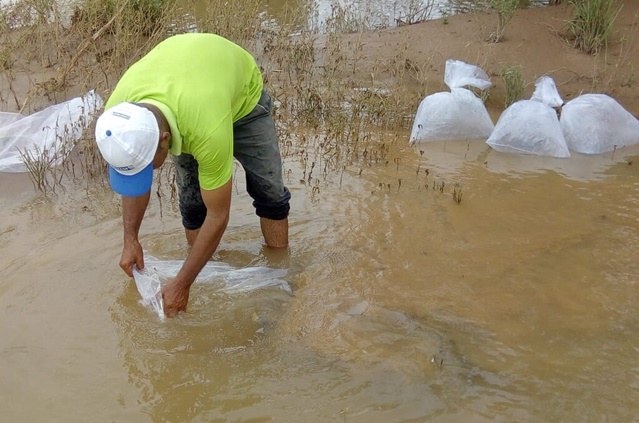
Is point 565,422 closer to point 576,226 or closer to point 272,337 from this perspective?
point 272,337

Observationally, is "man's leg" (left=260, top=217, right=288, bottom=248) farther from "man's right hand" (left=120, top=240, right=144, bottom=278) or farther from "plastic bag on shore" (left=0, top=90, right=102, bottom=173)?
"plastic bag on shore" (left=0, top=90, right=102, bottom=173)

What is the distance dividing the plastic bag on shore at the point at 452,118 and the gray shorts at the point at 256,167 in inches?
71.6

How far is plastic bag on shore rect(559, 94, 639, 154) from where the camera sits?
4.42 m

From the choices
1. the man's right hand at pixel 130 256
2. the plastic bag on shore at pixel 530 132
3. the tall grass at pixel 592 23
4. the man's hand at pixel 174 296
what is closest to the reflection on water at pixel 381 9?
the tall grass at pixel 592 23

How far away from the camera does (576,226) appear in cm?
358

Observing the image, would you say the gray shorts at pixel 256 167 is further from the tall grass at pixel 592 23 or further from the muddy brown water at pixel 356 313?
the tall grass at pixel 592 23

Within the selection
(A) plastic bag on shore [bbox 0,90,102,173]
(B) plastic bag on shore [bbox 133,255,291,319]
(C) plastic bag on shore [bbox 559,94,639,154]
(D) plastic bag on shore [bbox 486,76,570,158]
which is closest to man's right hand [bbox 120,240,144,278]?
(B) plastic bag on shore [bbox 133,255,291,319]

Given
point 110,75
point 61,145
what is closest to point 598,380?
point 61,145

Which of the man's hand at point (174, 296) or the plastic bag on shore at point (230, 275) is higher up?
the man's hand at point (174, 296)

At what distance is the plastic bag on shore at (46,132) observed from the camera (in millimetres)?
4078

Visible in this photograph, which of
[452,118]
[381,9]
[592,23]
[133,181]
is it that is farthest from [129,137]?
[381,9]

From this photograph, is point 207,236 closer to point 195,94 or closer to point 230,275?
point 195,94

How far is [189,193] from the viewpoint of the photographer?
9.79 ft

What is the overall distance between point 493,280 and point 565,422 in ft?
2.96
